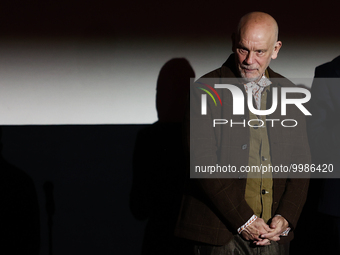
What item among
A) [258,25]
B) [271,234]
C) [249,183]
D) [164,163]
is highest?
[258,25]

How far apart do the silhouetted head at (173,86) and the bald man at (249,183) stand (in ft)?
2.30

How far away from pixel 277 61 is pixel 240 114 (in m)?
1.01

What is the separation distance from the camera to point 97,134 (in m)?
2.30

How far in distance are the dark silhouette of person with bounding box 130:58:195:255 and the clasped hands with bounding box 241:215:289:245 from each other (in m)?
0.86

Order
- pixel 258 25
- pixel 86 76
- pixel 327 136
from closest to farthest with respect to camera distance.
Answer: pixel 258 25, pixel 327 136, pixel 86 76

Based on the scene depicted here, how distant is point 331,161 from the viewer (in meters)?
1.90

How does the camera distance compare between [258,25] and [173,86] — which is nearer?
[258,25]

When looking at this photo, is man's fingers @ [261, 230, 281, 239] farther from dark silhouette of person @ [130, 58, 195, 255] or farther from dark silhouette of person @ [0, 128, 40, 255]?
dark silhouette of person @ [0, 128, 40, 255]

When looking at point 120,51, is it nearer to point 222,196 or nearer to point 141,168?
point 141,168

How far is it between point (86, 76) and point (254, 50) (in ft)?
4.05

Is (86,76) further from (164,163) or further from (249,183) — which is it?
(249,183)

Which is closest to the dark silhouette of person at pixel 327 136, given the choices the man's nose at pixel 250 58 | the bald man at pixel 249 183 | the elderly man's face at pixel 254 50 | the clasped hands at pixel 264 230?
the bald man at pixel 249 183

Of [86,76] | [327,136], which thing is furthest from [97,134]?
[327,136]

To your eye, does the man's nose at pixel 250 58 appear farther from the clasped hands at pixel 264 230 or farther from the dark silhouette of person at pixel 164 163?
the dark silhouette of person at pixel 164 163
